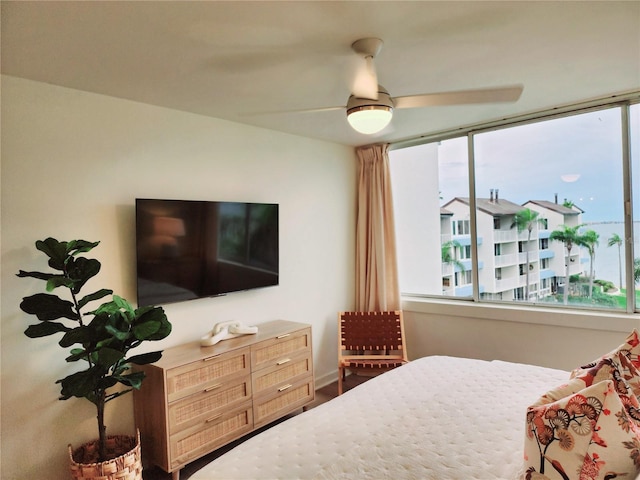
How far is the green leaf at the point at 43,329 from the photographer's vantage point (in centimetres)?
198

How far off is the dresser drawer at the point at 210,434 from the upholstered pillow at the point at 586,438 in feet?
6.62

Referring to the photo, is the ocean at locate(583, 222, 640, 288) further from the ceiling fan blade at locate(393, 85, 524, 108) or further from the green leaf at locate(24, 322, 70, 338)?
the green leaf at locate(24, 322, 70, 338)

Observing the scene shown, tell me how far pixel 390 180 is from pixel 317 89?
6.03 feet

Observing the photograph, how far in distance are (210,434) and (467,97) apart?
259cm

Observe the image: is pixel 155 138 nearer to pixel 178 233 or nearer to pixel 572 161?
pixel 178 233

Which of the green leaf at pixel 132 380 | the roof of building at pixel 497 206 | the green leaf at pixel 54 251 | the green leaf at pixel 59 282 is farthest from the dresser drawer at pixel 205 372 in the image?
the roof of building at pixel 497 206

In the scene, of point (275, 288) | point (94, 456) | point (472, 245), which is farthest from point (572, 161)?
point (94, 456)

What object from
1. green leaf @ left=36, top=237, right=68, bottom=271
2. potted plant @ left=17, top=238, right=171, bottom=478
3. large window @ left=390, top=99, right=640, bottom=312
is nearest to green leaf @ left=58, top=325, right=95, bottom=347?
potted plant @ left=17, top=238, right=171, bottom=478

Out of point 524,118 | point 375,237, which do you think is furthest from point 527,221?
point 375,237

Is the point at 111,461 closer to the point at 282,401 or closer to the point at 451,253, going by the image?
the point at 282,401

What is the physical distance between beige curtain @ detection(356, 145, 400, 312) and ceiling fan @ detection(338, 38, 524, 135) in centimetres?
216

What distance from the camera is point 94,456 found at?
228 cm

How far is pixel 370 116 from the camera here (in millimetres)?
1991

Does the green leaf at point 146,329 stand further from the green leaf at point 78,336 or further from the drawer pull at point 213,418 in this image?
the drawer pull at point 213,418
